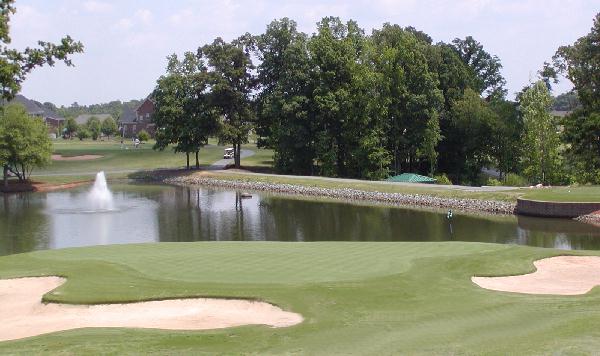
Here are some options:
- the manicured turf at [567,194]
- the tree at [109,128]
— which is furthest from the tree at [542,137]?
the tree at [109,128]

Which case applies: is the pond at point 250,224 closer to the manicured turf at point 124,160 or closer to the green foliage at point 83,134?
Result: the manicured turf at point 124,160

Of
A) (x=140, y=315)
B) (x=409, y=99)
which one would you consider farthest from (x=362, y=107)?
(x=140, y=315)

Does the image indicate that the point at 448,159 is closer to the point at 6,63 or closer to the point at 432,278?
the point at 432,278

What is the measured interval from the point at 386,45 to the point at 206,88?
76.5 ft

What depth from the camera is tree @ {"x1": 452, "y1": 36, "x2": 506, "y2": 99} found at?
3460 inches

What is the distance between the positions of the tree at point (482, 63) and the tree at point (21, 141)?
5263 cm

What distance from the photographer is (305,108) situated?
77188mm

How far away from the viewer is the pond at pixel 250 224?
3841 centimetres

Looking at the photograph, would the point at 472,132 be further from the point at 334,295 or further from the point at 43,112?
the point at 43,112

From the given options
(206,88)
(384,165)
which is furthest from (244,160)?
(384,165)

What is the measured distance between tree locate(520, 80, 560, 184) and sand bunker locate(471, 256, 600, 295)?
128 ft

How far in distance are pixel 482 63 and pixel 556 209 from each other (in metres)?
47.5

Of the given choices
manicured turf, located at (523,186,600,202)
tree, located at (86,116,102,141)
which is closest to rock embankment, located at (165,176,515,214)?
manicured turf, located at (523,186,600,202)

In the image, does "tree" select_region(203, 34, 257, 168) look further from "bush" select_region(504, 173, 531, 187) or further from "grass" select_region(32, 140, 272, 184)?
"bush" select_region(504, 173, 531, 187)
